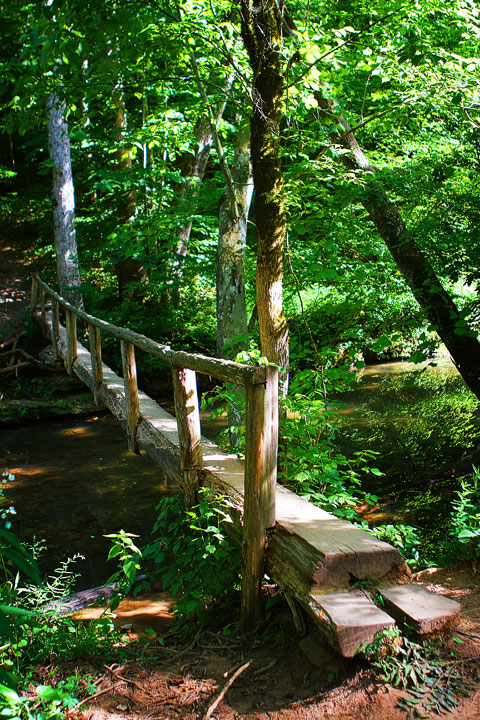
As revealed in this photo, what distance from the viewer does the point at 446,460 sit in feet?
25.5

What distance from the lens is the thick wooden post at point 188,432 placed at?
389cm

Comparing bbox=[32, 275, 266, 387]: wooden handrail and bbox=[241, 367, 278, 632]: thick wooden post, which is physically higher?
bbox=[32, 275, 266, 387]: wooden handrail

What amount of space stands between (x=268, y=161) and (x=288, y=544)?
3.03 m

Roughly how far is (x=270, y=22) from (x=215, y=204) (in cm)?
578

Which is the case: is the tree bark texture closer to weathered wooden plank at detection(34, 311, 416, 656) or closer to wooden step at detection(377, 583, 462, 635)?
weathered wooden plank at detection(34, 311, 416, 656)

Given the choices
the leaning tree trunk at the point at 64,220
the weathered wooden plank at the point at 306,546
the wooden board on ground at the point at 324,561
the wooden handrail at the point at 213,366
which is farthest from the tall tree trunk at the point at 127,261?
the wooden board on ground at the point at 324,561

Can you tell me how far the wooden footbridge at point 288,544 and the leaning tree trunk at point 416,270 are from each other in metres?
3.40

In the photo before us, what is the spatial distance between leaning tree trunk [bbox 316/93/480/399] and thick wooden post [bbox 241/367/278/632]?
11.9 ft

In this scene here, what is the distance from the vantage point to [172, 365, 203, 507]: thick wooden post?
389 cm

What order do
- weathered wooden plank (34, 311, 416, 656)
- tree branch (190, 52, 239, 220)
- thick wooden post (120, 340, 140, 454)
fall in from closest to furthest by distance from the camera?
weathered wooden plank (34, 311, 416, 656), thick wooden post (120, 340, 140, 454), tree branch (190, 52, 239, 220)

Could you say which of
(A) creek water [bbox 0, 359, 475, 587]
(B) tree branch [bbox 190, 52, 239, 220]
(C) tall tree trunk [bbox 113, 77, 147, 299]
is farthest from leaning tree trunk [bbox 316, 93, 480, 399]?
(C) tall tree trunk [bbox 113, 77, 147, 299]

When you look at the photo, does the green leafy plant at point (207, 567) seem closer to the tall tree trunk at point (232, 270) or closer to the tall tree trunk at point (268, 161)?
the tall tree trunk at point (268, 161)

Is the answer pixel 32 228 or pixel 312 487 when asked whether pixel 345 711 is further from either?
pixel 32 228

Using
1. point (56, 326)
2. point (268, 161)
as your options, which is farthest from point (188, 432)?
point (56, 326)
